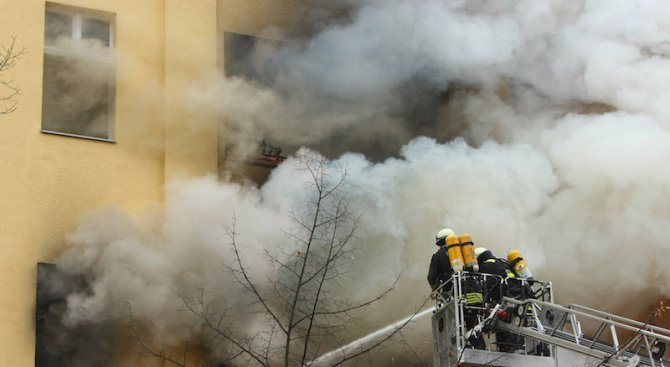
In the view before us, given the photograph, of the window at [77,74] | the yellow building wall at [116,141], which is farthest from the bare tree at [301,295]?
the window at [77,74]

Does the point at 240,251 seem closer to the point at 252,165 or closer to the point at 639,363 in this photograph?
the point at 252,165

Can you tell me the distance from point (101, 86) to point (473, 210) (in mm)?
5257

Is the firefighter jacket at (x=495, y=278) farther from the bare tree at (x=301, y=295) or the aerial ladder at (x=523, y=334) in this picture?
the bare tree at (x=301, y=295)

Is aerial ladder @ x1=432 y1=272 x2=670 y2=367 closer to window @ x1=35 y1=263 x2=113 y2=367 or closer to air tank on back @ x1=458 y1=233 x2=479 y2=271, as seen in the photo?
air tank on back @ x1=458 y1=233 x2=479 y2=271

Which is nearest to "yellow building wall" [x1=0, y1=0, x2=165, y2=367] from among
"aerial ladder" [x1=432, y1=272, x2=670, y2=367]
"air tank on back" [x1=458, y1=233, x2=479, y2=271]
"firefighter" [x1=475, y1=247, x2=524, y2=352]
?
"air tank on back" [x1=458, y1=233, x2=479, y2=271]

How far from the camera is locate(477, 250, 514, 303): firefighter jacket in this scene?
15.1m

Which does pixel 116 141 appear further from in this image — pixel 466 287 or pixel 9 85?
pixel 466 287

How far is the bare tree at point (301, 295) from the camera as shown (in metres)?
16.3

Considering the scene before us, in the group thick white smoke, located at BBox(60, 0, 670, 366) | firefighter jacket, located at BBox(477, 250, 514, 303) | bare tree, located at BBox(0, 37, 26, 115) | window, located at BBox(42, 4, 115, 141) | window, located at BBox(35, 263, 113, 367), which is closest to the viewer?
firefighter jacket, located at BBox(477, 250, 514, 303)

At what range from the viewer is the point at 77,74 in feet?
56.4

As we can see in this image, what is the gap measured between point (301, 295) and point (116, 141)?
3.13 meters

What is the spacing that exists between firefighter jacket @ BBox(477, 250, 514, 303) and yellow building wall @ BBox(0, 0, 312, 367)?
3938mm

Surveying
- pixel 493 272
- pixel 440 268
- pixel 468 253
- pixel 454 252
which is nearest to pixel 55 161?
pixel 440 268

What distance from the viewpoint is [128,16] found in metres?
17.5
